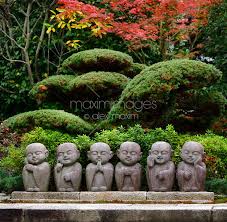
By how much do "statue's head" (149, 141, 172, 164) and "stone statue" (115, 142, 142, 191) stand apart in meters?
0.26

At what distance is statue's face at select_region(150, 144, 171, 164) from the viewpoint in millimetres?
7930

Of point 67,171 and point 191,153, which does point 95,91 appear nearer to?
point 67,171

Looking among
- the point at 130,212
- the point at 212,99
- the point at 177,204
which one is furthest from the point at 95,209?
the point at 212,99

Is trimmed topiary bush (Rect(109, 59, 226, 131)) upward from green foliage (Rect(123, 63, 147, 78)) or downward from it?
downward

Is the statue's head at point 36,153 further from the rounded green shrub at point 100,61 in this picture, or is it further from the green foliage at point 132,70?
the green foliage at point 132,70

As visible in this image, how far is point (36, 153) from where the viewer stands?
26.9ft

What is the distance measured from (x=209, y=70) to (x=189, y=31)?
4984 millimetres

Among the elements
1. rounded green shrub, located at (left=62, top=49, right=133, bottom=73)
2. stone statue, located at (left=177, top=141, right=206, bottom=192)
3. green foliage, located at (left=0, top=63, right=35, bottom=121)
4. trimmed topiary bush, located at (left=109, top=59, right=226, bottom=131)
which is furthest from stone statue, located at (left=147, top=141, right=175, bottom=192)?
green foliage, located at (left=0, top=63, right=35, bottom=121)

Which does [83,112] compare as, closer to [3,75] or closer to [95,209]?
[3,75]

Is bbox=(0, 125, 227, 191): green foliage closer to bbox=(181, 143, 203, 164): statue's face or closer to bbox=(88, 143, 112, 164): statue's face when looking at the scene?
bbox=(88, 143, 112, 164): statue's face

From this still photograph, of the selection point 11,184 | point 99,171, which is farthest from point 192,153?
point 11,184

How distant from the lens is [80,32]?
1577 cm

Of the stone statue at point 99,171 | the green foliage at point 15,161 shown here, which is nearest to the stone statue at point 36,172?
the stone statue at point 99,171

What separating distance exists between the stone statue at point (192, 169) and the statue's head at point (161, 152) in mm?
205
